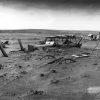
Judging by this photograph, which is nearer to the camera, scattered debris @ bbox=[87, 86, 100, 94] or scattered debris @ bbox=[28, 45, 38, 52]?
scattered debris @ bbox=[87, 86, 100, 94]

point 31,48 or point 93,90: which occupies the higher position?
point 93,90

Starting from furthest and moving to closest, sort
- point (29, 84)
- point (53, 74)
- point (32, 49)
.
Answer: point (32, 49)
point (53, 74)
point (29, 84)

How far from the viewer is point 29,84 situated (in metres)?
11.4

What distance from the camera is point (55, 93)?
968 cm

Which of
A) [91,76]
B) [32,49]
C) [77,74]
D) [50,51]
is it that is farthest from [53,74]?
[32,49]

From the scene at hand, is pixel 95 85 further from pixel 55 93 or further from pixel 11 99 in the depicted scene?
pixel 11 99

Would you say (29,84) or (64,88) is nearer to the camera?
(64,88)

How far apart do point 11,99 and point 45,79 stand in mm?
3919

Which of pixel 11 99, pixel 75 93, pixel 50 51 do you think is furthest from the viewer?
pixel 50 51

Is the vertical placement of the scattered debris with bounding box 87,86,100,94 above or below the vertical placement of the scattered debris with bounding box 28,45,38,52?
above

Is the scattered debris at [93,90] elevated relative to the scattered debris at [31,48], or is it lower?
elevated

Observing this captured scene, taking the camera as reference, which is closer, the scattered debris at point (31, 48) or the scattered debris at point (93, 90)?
the scattered debris at point (93, 90)

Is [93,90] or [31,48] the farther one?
[31,48]

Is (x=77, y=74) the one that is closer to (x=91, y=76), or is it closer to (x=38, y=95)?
(x=91, y=76)
